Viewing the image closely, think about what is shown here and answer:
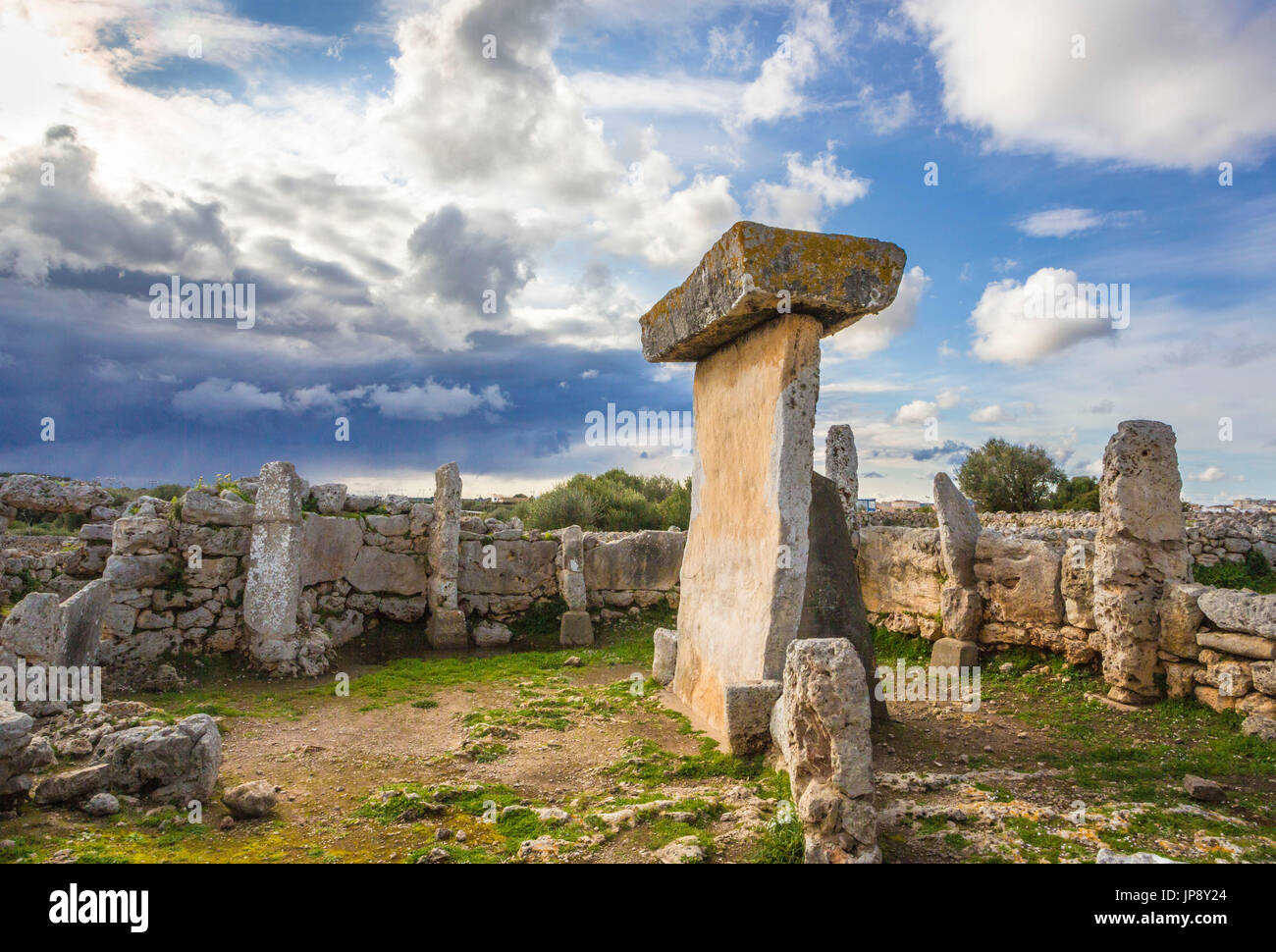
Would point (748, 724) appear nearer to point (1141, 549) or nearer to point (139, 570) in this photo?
point (1141, 549)

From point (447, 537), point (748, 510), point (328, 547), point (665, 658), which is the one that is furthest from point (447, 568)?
point (748, 510)

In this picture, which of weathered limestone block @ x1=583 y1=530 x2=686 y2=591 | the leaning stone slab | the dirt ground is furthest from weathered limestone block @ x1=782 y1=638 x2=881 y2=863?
weathered limestone block @ x1=583 y1=530 x2=686 y2=591

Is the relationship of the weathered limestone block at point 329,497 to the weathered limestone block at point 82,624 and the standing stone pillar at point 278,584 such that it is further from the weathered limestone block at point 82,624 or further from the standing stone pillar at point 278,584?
the weathered limestone block at point 82,624

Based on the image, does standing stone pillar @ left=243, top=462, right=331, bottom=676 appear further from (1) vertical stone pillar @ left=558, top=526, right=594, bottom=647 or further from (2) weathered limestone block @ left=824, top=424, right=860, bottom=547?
(2) weathered limestone block @ left=824, top=424, right=860, bottom=547

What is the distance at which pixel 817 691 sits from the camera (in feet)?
11.5

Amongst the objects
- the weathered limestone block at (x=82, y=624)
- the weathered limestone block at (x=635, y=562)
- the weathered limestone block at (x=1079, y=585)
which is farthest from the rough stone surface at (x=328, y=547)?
the weathered limestone block at (x=1079, y=585)

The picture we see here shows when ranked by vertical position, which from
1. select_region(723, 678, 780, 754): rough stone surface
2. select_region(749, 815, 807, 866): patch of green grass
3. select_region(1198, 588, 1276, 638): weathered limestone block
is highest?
select_region(1198, 588, 1276, 638): weathered limestone block

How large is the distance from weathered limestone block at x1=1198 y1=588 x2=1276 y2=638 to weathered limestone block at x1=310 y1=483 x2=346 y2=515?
9575 mm

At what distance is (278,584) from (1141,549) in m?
8.82

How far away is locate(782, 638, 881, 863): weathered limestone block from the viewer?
3.31 meters

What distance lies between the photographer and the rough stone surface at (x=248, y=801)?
13.9 feet
